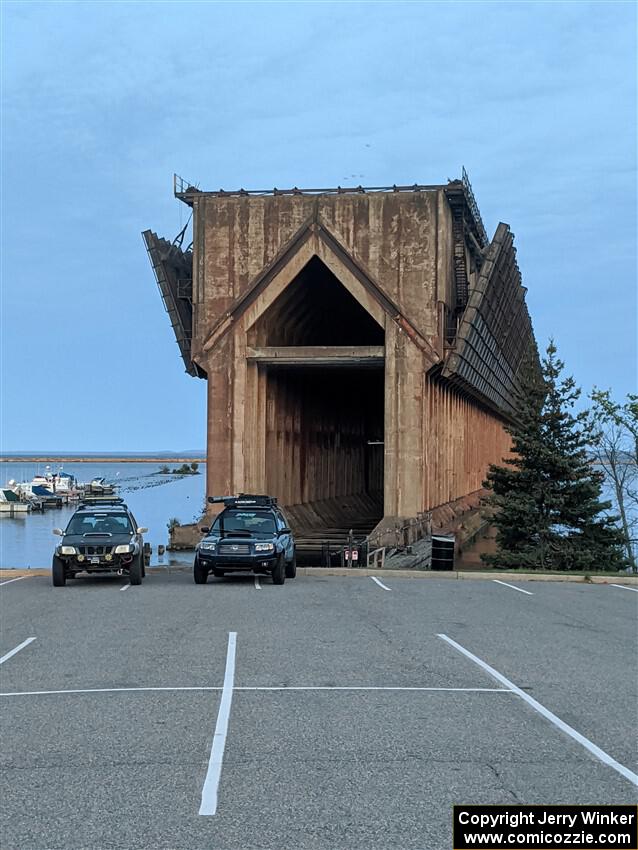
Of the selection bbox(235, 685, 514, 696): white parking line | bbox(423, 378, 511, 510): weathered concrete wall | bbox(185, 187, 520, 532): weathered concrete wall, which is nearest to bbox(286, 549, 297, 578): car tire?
bbox(235, 685, 514, 696): white parking line

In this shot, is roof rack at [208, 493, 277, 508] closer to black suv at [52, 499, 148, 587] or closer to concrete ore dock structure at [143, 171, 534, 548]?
black suv at [52, 499, 148, 587]

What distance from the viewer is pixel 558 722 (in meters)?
9.50

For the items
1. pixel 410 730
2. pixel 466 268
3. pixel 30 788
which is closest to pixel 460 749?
pixel 410 730

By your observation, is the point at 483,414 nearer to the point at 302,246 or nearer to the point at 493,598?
the point at 302,246

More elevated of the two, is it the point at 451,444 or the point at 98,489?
the point at 451,444

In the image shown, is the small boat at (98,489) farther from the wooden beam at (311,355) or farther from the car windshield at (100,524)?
the car windshield at (100,524)

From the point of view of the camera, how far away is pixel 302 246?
44.7m

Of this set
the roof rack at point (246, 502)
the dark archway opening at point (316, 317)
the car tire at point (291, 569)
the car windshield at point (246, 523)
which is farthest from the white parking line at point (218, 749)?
the dark archway opening at point (316, 317)

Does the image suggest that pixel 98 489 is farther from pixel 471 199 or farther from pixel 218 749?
pixel 218 749

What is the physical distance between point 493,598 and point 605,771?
1358 cm

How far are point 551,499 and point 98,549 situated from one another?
2243 centimetres

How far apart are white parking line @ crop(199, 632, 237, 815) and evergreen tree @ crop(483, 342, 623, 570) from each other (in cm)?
3000

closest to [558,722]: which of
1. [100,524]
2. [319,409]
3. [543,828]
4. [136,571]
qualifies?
[543,828]

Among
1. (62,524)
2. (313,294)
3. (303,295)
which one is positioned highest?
(313,294)
